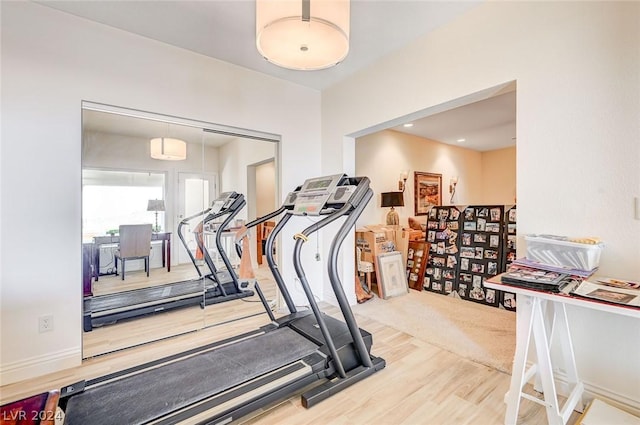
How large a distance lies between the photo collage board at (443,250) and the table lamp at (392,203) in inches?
24.2

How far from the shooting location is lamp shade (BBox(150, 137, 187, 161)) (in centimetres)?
285

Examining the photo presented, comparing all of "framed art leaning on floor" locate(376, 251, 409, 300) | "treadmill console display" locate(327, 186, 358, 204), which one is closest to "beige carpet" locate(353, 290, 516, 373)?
"framed art leaning on floor" locate(376, 251, 409, 300)

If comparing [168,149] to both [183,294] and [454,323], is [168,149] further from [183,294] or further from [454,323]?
[454,323]

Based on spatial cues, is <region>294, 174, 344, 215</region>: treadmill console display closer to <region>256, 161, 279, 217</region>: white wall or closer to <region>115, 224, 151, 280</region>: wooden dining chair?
<region>256, 161, 279, 217</region>: white wall

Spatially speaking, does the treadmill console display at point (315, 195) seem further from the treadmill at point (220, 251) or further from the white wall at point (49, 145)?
the white wall at point (49, 145)

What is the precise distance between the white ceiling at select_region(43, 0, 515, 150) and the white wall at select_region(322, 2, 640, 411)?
37cm

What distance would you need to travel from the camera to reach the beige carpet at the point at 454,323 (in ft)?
7.91

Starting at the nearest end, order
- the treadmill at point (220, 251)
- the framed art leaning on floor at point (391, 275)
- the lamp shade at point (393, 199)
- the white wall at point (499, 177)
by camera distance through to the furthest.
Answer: the treadmill at point (220, 251), the framed art leaning on floor at point (391, 275), the lamp shade at point (393, 199), the white wall at point (499, 177)

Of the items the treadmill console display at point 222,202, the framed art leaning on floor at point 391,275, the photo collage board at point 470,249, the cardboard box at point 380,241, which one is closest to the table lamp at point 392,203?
the cardboard box at point 380,241

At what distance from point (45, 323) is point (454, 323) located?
3.51 metres

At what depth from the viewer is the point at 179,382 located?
1721mm

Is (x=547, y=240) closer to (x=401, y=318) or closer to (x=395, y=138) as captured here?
(x=401, y=318)

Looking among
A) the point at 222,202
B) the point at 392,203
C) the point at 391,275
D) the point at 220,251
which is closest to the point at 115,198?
the point at 222,202

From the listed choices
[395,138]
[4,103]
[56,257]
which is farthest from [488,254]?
[4,103]
